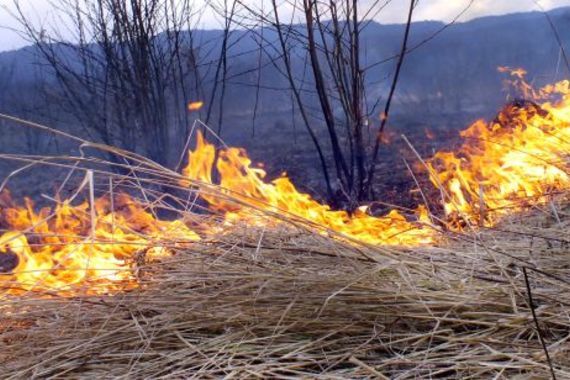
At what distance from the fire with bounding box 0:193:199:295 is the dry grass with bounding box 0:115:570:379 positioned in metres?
0.10

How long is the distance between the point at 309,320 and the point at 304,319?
0.02 meters

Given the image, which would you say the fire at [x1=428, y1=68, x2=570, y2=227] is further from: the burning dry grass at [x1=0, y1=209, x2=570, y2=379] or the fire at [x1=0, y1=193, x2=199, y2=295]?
the fire at [x1=0, y1=193, x2=199, y2=295]

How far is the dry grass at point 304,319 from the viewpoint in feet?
5.78

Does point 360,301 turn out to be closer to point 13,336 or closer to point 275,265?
point 275,265

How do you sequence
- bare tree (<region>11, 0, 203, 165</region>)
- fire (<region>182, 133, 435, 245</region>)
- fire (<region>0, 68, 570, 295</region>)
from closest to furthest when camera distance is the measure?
fire (<region>0, 68, 570, 295</region>) → fire (<region>182, 133, 435, 245</region>) → bare tree (<region>11, 0, 203, 165</region>)

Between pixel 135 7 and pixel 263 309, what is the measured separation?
15.2ft

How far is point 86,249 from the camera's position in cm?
314

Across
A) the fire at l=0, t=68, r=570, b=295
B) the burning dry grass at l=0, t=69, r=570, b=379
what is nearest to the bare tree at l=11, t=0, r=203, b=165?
the fire at l=0, t=68, r=570, b=295

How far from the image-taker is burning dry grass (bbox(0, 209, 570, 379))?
1766 mm

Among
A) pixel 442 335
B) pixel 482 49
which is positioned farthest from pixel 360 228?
pixel 482 49

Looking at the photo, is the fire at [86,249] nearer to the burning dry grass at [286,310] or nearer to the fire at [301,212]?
the burning dry grass at [286,310]

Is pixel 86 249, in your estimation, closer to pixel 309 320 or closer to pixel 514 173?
pixel 309 320

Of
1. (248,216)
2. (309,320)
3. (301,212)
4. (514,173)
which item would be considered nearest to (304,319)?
(309,320)

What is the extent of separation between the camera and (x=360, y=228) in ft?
11.6
